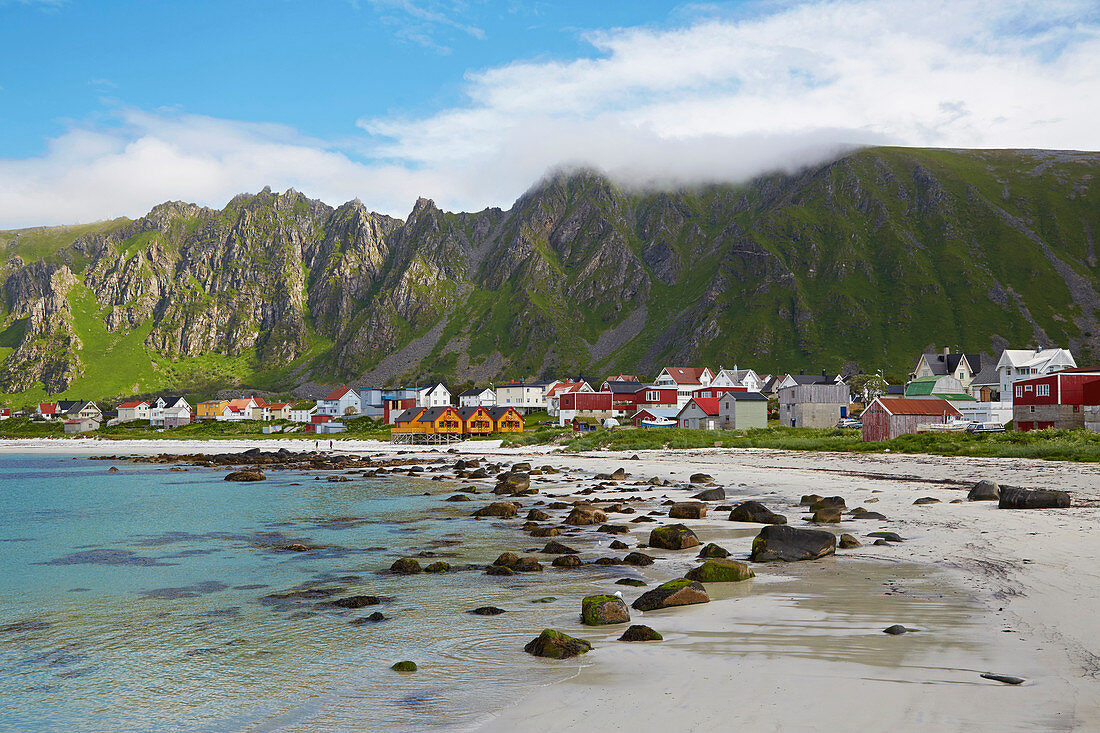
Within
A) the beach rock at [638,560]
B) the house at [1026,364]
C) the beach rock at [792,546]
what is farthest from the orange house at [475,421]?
the beach rock at [792,546]

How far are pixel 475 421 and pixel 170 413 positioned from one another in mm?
100324

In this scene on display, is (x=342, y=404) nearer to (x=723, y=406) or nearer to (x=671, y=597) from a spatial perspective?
(x=723, y=406)

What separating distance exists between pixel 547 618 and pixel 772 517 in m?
15.5

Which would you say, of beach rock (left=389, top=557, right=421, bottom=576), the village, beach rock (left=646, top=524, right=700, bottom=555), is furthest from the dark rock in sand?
the village

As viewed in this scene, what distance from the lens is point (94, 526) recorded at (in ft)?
124

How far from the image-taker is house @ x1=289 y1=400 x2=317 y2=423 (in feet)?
579

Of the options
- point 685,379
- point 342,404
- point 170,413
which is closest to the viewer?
point 685,379

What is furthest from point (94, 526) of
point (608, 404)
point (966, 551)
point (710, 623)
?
point (608, 404)

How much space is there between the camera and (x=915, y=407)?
237 ft

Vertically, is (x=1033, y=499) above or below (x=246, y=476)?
above

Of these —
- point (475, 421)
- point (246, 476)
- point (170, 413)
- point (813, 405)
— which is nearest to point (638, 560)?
point (246, 476)

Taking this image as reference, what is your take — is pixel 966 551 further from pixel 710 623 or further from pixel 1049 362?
pixel 1049 362

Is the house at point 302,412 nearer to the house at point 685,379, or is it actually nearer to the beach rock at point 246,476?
the house at point 685,379

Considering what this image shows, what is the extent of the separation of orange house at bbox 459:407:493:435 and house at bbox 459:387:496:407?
40.3 metres
